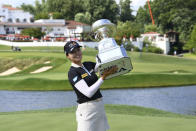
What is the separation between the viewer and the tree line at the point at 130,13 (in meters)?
114

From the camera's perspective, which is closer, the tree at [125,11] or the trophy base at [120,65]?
the trophy base at [120,65]

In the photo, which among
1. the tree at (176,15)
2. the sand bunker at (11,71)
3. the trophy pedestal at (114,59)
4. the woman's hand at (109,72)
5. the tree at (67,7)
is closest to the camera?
the trophy pedestal at (114,59)

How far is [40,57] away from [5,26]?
72.7m

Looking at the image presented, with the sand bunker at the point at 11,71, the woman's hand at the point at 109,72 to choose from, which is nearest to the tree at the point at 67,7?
the sand bunker at the point at 11,71

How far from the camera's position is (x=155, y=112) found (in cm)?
1716

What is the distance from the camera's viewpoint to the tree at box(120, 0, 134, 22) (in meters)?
150

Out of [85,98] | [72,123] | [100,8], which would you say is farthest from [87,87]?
[100,8]

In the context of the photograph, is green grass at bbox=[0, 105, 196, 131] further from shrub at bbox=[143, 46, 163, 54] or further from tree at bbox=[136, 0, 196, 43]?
tree at bbox=[136, 0, 196, 43]

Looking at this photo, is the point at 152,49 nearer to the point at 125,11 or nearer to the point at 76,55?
the point at 125,11

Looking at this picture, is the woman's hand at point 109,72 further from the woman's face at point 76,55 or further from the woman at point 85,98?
the woman's face at point 76,55

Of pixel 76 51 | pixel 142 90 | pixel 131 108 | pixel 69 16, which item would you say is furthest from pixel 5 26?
pixel 76 51

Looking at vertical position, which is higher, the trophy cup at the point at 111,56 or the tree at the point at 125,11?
the tree at the point at 125,11

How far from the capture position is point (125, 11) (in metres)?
150

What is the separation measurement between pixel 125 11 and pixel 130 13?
13.7 ft
